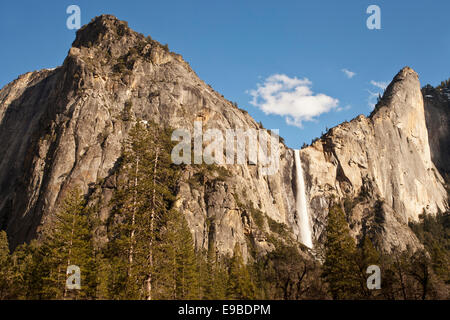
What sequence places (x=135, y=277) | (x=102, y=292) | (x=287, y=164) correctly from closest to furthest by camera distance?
(x=135, y=277) → (x=102, y=292) → (x=287, y=164)

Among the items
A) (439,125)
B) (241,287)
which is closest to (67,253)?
(241,287)

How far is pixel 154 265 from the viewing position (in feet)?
92.2

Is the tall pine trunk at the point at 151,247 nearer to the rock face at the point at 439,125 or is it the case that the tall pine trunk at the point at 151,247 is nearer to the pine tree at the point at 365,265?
the pine tree at the point at 365,265

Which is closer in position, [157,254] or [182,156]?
[157,254]

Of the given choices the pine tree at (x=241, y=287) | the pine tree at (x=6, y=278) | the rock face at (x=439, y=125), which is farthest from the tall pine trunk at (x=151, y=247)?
the rock face at (x=439, y=125)

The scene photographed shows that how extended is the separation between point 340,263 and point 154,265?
19.8 m

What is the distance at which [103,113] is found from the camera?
89.5 metres

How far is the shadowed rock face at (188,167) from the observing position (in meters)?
77.9

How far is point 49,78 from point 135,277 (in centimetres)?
12566

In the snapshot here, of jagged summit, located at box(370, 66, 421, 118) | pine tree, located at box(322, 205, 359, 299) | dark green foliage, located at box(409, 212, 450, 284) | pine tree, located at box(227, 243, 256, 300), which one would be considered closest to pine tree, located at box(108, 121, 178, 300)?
pine tree, located at box(227, 243, 256, 300)

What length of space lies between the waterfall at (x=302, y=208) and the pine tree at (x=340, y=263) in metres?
64.1

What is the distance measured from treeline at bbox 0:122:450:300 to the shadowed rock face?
24.9 m
